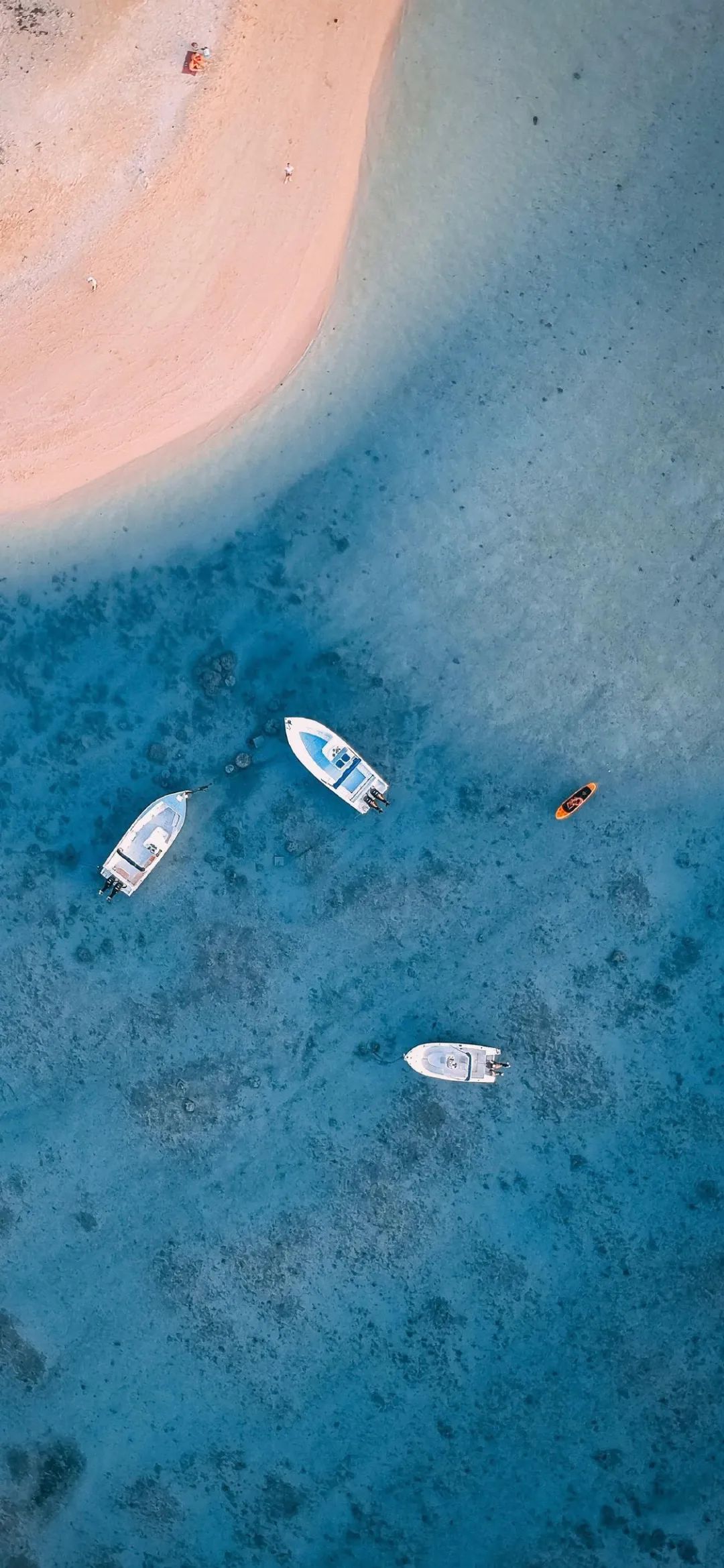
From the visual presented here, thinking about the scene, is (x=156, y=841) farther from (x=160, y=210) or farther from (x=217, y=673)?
(x=160, y=210)

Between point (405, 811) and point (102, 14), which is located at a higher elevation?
point (102, 14)

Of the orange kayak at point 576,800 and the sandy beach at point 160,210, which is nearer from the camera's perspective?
the sandy beach at point 160,210

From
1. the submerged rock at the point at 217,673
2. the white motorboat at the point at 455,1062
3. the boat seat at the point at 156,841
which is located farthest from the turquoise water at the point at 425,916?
the boat seat at the point at 156,841

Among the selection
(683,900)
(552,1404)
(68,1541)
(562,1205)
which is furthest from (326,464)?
(68,1541)

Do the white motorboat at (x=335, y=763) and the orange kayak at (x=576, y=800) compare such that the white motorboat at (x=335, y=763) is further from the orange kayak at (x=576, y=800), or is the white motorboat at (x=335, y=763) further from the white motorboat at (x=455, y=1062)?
the white motorboat at (x=455, y=1062)

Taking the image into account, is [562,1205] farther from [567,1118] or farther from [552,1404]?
[552,1404]

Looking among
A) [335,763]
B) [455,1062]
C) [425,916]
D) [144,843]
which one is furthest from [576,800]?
[144,843]
